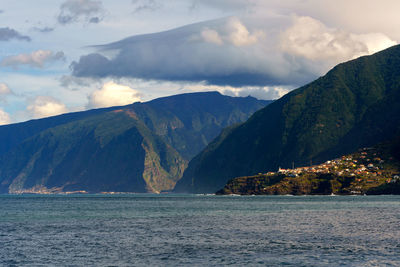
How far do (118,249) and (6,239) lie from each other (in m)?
30.1

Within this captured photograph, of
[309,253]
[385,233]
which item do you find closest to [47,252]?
[309,253]

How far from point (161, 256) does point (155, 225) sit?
185ft

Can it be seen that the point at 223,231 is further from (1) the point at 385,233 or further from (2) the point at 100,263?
(2) the point at 100,263

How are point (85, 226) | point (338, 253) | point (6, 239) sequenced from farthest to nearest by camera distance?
point (85, 226) → point (6, 239) → point (338, 253)

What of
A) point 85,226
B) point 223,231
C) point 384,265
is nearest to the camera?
point 384,265

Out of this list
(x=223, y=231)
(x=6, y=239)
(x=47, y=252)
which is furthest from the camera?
(x=223, y=231)

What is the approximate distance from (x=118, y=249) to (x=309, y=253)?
3239 cm

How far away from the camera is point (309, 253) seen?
269 feet

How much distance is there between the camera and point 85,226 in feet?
445

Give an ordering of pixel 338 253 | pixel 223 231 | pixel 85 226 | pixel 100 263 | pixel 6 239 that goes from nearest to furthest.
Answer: pixel 100 263, pixel 338 253, pixel 6 239, pixel 223 231, pixel 85 226

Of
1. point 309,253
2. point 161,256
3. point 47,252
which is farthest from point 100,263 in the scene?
point 309,253

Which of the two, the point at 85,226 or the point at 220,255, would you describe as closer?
the point at 220,255

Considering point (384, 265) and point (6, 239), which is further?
point (6, 239)

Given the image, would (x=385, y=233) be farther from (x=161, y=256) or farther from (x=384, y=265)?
(x=161, y=256)
